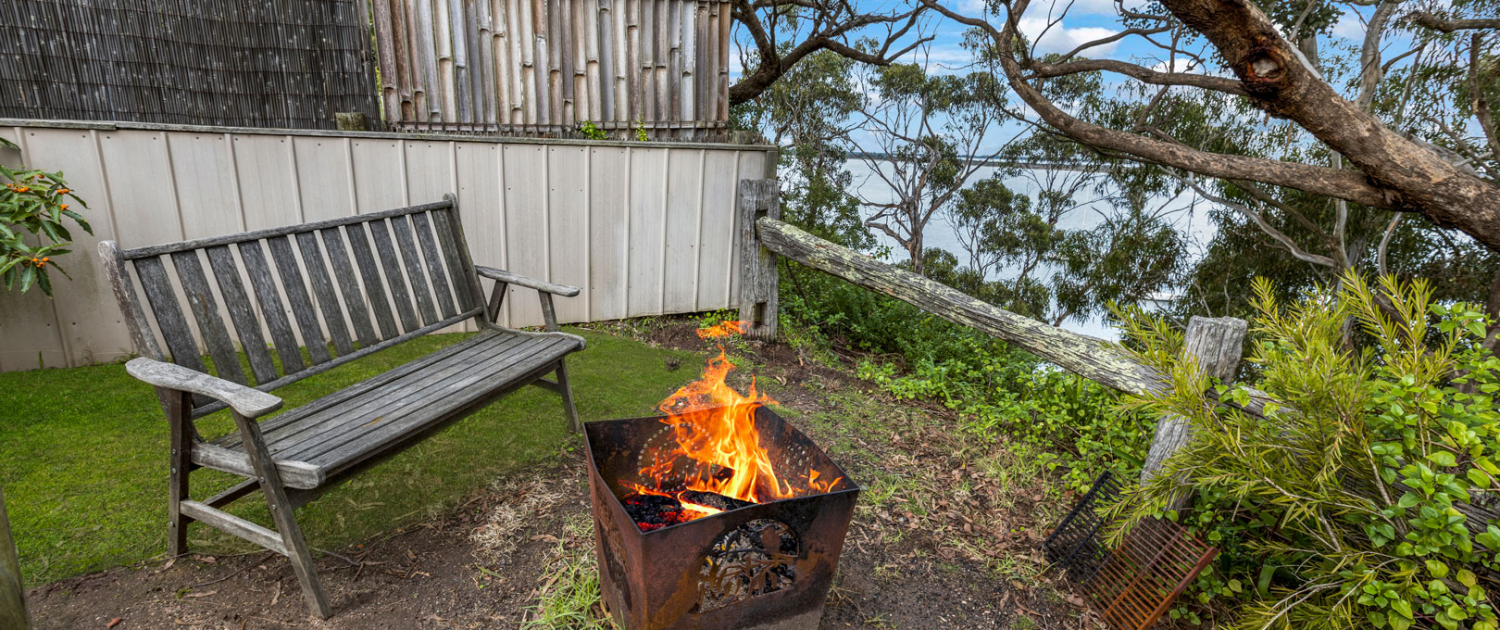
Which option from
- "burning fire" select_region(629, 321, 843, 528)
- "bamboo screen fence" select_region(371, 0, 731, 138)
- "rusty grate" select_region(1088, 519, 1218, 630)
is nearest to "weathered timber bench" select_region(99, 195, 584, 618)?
"burning fire" select_region(629, 321, 843, 528)

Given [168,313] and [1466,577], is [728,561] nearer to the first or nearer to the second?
[1466,577]

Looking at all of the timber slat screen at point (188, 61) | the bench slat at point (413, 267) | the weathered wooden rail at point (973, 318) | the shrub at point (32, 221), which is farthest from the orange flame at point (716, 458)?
the timber slat screen at point (188, 61)

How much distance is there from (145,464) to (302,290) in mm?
1139

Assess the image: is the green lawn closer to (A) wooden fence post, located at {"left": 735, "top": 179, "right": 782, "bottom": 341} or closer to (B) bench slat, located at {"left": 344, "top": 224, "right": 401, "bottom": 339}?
(B) bench slat, located at {"left": 344, "top": 224, "right": 401, "bottom": 339}

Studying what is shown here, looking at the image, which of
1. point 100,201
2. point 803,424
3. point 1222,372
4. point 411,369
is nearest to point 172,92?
point 100,201

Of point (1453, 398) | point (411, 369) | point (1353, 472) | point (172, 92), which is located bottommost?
point (411, 369)

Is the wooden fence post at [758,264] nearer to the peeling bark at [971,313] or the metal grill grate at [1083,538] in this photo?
the peeling bark at [971,313]

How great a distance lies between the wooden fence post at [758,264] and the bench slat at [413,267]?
7.35 ft

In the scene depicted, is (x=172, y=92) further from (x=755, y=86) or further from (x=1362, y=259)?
(x=1362, y=259)

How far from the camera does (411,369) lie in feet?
9.36

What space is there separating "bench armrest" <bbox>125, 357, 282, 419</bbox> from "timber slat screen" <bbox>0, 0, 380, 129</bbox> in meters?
3.26

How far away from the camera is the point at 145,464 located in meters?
2.89

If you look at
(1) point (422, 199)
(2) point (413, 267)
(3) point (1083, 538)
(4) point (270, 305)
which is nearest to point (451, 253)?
(2) point (413, 267)

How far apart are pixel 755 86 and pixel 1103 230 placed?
6.47 m
